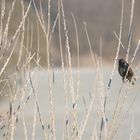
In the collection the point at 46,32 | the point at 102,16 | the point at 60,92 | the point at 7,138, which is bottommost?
the point at 102,16

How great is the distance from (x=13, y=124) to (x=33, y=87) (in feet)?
0.55

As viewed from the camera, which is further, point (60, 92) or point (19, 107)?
point (60, 92)

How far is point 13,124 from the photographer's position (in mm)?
2180

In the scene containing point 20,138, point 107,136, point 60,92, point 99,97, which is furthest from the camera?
point 60,92

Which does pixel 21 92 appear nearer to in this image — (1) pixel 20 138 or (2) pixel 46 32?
(2) pixel 46 32

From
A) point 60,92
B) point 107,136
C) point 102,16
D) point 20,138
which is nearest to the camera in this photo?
point 107,136

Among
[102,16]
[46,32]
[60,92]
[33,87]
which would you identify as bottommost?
[102,16]

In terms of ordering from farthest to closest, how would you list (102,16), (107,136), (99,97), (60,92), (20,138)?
(102,16) → (60,92) → (20,138) → (99,97) → (107,136)

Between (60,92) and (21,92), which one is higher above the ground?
(21,92)

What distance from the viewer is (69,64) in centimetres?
225

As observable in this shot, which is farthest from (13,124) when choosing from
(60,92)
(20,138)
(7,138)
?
(60,92)

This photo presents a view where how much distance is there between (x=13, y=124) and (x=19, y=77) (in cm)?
29

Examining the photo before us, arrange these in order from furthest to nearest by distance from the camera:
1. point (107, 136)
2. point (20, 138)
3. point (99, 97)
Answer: point (20, 138) < point (99, 97) < point (107, 136)

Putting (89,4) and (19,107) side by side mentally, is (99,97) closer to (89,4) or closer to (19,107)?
(19,107)
